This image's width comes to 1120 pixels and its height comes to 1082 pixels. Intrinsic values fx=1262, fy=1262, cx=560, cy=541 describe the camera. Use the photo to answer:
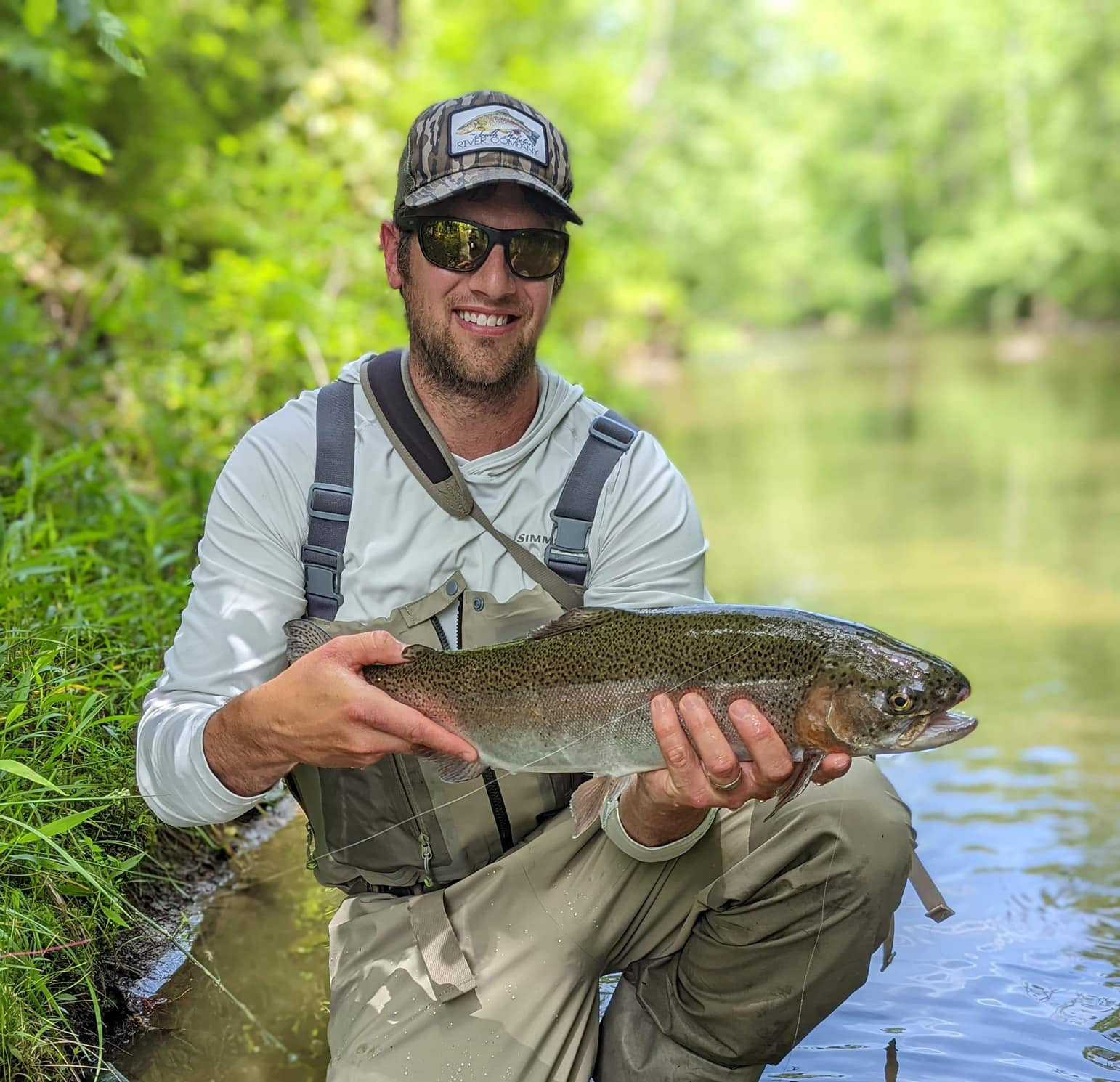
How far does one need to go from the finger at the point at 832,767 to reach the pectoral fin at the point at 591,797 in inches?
15.4

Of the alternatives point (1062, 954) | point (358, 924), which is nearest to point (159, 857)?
point (358, 924)

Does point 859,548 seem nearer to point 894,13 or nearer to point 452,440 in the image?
point 452,440

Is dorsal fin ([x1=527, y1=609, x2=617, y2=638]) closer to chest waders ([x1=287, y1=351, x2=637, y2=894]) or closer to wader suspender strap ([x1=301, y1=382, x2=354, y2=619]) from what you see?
chest waders ([x1=287, y1=351, x2=637, y2=894])

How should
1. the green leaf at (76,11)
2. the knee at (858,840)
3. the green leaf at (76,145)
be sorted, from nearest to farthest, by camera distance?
1. the knee at (858,840)
2. the green leaf at (76,11)
3. the green leaf at (76,145)

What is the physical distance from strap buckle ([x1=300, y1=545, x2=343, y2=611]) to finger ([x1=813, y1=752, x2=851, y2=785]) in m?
1.13

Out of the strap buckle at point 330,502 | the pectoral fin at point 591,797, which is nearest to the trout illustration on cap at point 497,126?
the strap buckle at point 330,502

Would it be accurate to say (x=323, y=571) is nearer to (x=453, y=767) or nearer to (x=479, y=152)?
(x=453, y=767)

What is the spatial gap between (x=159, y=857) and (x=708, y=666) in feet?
6.09

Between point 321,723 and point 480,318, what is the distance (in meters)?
1.15

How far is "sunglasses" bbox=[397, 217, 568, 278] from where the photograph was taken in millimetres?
3033

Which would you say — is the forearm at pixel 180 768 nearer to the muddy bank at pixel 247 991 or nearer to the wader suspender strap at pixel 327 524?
the wader suspender strap at pixel 327 524

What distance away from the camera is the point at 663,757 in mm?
2518

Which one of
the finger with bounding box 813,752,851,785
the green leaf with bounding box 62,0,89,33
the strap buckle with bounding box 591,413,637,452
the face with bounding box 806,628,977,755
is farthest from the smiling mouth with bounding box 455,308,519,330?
the green leaf with bounding box 62,0,89,33

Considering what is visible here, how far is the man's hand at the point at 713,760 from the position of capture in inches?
96.7
